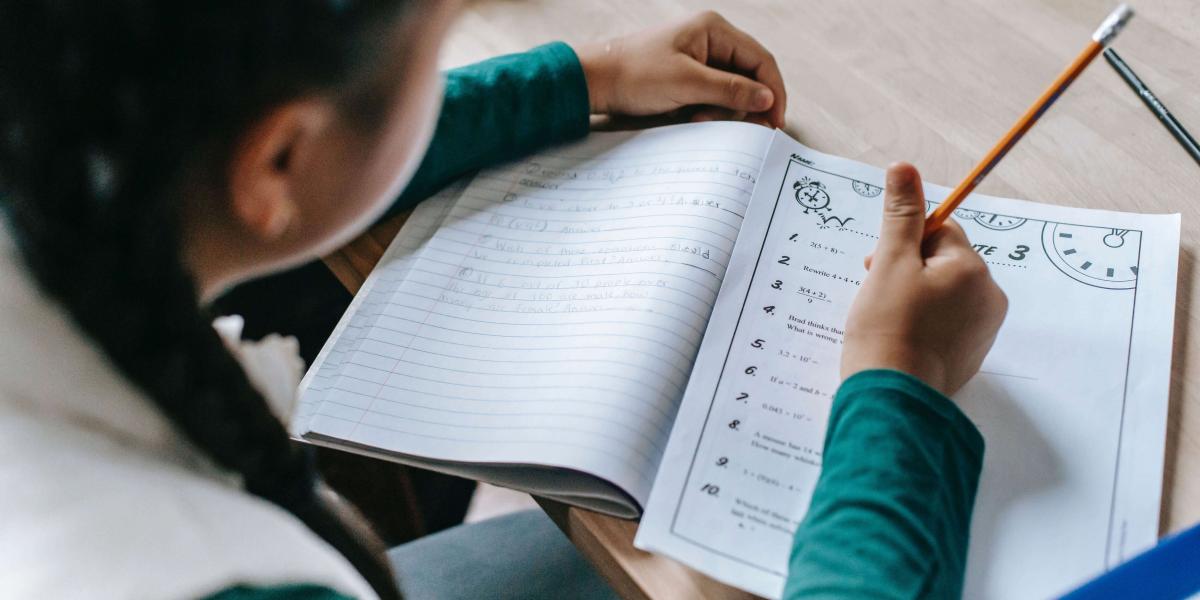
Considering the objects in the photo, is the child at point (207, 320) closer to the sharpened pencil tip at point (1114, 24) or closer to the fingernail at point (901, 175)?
the fingernail at point (901, 175)

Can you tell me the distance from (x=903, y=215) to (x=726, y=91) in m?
0.19

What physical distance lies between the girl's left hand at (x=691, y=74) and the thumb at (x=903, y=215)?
17 cm

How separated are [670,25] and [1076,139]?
308mm

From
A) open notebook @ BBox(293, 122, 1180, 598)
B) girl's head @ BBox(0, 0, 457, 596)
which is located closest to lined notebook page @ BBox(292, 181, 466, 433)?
open notebook @ BBox(293, 122, 1180, 598)

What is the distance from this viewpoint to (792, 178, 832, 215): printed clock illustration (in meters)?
0.57

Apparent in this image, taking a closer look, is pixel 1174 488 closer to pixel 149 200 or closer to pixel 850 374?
pixel 850 374

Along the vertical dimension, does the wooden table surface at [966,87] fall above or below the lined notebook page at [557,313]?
above

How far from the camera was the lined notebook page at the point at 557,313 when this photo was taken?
0.47 metres

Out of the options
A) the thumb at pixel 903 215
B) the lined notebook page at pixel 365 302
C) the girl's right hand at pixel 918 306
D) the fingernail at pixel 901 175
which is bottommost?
the lined notebook page at pixel 365 302

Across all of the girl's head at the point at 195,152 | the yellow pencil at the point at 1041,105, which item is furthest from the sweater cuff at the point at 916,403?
the girl's head at the point at 195,152

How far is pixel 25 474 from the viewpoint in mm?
301

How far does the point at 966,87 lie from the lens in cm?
67

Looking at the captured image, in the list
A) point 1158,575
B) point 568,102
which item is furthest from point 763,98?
point 1158,575

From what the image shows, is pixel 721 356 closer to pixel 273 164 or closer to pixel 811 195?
pixel 811 195
